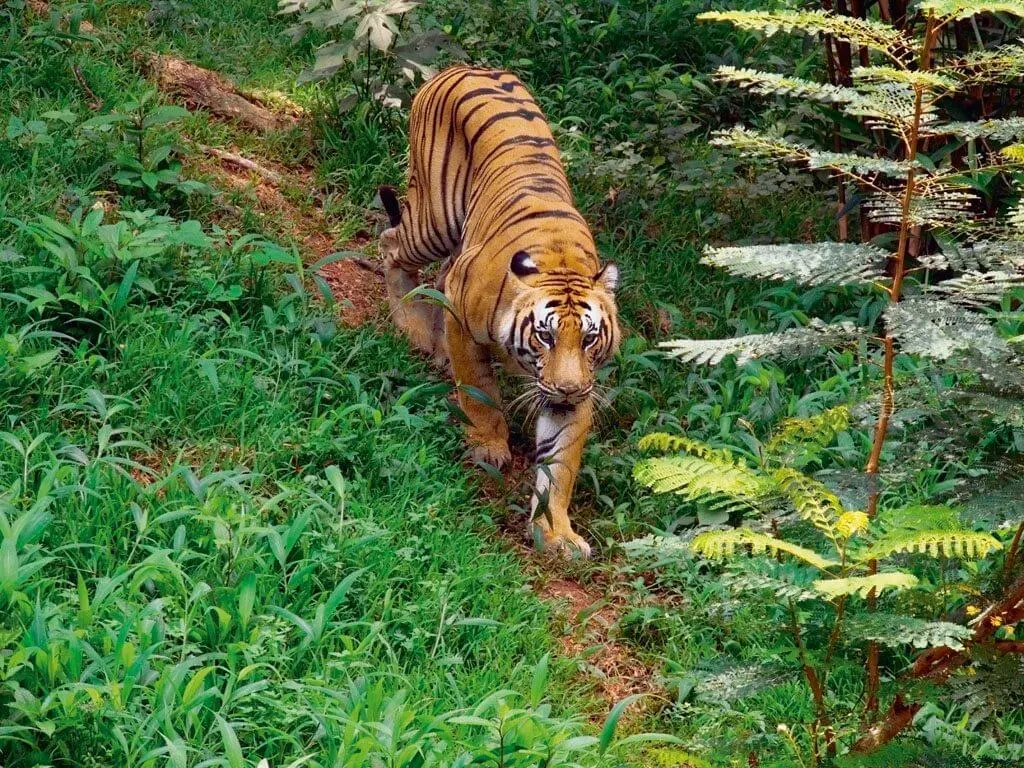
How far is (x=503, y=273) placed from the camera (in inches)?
200

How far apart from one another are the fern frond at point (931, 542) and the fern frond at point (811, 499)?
0.09 m

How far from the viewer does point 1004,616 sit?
2.51m

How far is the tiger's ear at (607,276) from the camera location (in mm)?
4961

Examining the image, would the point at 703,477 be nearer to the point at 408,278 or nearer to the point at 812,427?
the point at 812,427

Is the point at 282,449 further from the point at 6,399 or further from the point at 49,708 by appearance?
the point at 49,708

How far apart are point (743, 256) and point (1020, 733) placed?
2139 millimetres

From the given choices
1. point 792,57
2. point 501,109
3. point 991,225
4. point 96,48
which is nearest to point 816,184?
point 792,57

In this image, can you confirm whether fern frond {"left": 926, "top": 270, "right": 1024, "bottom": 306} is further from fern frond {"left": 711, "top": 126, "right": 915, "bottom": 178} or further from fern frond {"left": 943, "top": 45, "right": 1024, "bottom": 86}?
fern frond {"left": 943, "top": 45, "right": 1024, "bottom": 86}

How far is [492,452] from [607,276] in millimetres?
870

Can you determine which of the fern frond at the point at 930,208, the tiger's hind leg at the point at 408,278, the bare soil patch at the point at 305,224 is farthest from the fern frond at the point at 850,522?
the bare soil patch at the point at 305,224

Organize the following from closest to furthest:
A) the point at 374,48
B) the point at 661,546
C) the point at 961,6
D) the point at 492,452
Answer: the point at 961,6
the point at 661,546
the point at 492,452
the point at 374,48

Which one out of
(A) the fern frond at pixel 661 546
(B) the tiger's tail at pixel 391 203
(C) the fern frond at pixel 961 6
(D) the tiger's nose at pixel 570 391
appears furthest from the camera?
(B) the tiger's tail at pixel 391 203

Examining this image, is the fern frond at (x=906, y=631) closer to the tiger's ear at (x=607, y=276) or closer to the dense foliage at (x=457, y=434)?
the dense foliage at (x=457, y=434)

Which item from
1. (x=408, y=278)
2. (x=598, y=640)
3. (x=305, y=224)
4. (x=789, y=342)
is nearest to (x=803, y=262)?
(x=789, y=342)
